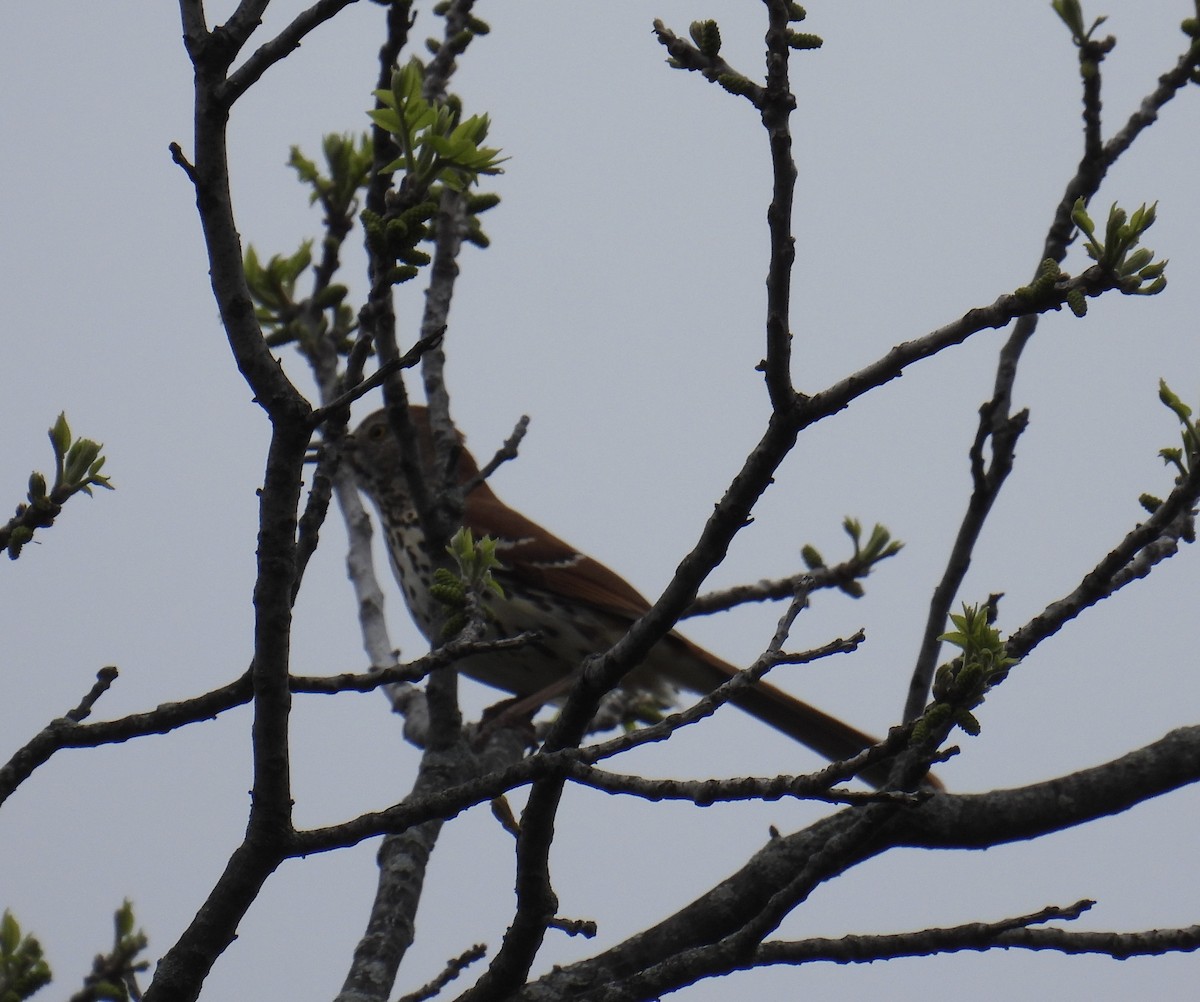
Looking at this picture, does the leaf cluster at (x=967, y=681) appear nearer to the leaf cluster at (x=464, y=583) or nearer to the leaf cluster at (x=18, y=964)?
the leaf cluster at (x=464, y=583)

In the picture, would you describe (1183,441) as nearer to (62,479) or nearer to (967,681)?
(967,681)

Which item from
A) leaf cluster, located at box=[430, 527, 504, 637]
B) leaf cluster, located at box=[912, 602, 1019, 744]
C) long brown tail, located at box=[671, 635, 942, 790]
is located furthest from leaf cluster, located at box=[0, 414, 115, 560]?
long brown tail, located at box=[671, 635, 942, 790]

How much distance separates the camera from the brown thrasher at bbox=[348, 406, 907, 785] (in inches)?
209

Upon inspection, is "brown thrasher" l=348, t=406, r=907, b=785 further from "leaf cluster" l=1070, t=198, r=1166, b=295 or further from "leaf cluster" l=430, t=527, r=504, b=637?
"leaf cluster" l=1070, t=198, r=1166, b=295

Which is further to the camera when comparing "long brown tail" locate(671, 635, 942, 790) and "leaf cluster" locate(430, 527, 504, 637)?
"long brown tail" locate(671, 635, 942, 790)

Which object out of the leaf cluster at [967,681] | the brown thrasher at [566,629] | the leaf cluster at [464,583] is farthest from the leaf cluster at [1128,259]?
the brown thrasher at [566,629]

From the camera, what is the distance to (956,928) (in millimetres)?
2260

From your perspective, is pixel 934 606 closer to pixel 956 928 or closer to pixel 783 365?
pixel 956 928

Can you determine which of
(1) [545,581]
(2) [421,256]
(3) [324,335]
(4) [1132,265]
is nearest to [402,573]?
(1) [545,581]

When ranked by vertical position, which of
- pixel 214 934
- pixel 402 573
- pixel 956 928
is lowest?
pixel 214 934

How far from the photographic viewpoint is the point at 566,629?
5.41 meters

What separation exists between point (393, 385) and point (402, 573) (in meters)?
2.05

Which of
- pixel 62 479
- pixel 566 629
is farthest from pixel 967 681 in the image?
pixel 566 629

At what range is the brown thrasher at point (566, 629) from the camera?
5.30 meters
